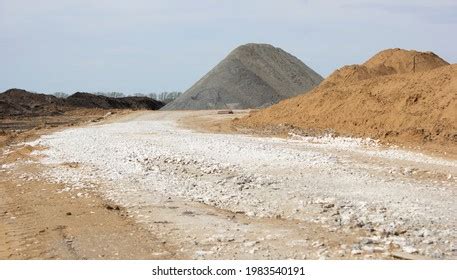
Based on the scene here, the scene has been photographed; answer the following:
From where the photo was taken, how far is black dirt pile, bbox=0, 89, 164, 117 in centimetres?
5328

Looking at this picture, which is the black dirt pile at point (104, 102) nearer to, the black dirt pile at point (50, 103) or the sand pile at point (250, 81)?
the black dirt pile at point (50, 103)

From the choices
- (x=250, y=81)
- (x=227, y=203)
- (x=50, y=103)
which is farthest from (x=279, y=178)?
(x=50, y=103)

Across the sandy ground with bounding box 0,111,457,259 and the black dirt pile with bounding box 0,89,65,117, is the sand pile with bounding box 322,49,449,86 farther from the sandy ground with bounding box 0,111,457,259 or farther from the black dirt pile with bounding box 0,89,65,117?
the black dirt pile with bounding box 0,89,65,117

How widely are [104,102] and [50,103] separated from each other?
12358 mm

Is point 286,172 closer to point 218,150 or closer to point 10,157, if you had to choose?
point 218,150

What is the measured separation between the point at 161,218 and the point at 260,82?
49980 mm

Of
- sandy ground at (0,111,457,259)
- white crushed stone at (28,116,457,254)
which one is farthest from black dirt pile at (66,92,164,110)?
sandy ground at (0,111,457,259)

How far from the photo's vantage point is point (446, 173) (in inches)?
550

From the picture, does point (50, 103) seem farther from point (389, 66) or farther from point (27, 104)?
point (389, 66)

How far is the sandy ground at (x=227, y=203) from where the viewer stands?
25.1 ft

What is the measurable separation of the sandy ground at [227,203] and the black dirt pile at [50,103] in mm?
36092
